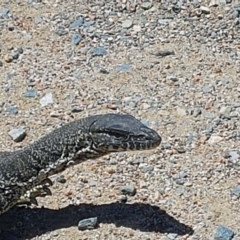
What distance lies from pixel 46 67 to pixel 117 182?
7.17ft

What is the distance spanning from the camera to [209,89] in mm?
9562

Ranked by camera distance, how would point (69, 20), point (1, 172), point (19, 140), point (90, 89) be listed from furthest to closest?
point (69, 20), point (90, 89), point (19, 140), point (1, 172)

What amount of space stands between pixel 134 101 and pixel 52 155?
168 cm

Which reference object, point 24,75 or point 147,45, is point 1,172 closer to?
point 24,75

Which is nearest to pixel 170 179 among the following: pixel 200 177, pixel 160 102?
pixel 200 177

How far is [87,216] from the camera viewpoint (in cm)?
813

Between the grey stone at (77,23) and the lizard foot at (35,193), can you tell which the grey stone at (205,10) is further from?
the lizard foot at (35,193)

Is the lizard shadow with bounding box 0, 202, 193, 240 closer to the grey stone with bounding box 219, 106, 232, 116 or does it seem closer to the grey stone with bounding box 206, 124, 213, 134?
the grey stone with bounding box 206, 124, 213, 134

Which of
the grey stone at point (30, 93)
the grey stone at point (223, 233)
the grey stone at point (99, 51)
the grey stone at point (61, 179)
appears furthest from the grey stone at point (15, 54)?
the grey stone at point (223, 233)

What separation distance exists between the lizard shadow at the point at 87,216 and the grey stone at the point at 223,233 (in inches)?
9.1

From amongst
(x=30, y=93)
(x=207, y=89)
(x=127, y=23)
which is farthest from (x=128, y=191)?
(x=127, y=23)

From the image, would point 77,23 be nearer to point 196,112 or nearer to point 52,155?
point 196,112

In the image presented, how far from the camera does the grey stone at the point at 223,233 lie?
25.6ft

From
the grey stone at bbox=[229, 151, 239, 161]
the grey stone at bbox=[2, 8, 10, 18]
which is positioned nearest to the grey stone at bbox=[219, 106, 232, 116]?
the grey stone at bbox=[229, 151, 239, 161]
